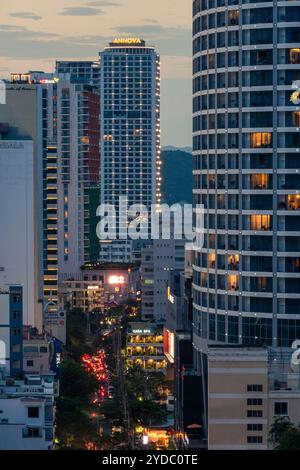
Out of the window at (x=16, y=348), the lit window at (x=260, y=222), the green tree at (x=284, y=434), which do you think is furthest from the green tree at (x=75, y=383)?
the green tree at (x=284, y=434)

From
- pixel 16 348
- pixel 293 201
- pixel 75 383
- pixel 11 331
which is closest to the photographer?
pixel 293 201

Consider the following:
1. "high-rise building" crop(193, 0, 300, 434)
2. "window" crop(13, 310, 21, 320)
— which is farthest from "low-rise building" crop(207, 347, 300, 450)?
"window" crop(13, 310, 21, 320)

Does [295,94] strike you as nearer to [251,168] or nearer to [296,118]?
[296,118]

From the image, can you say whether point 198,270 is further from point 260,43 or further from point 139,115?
point 139,115

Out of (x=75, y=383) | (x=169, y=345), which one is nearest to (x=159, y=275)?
(x=169, y=345)

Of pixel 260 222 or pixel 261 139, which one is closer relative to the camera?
pixel 261 139

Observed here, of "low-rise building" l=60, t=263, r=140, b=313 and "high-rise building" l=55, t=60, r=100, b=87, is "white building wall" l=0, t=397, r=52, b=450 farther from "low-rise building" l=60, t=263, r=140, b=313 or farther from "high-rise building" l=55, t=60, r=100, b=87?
"high-rise building" l=55, t=60, r=100, b=87
